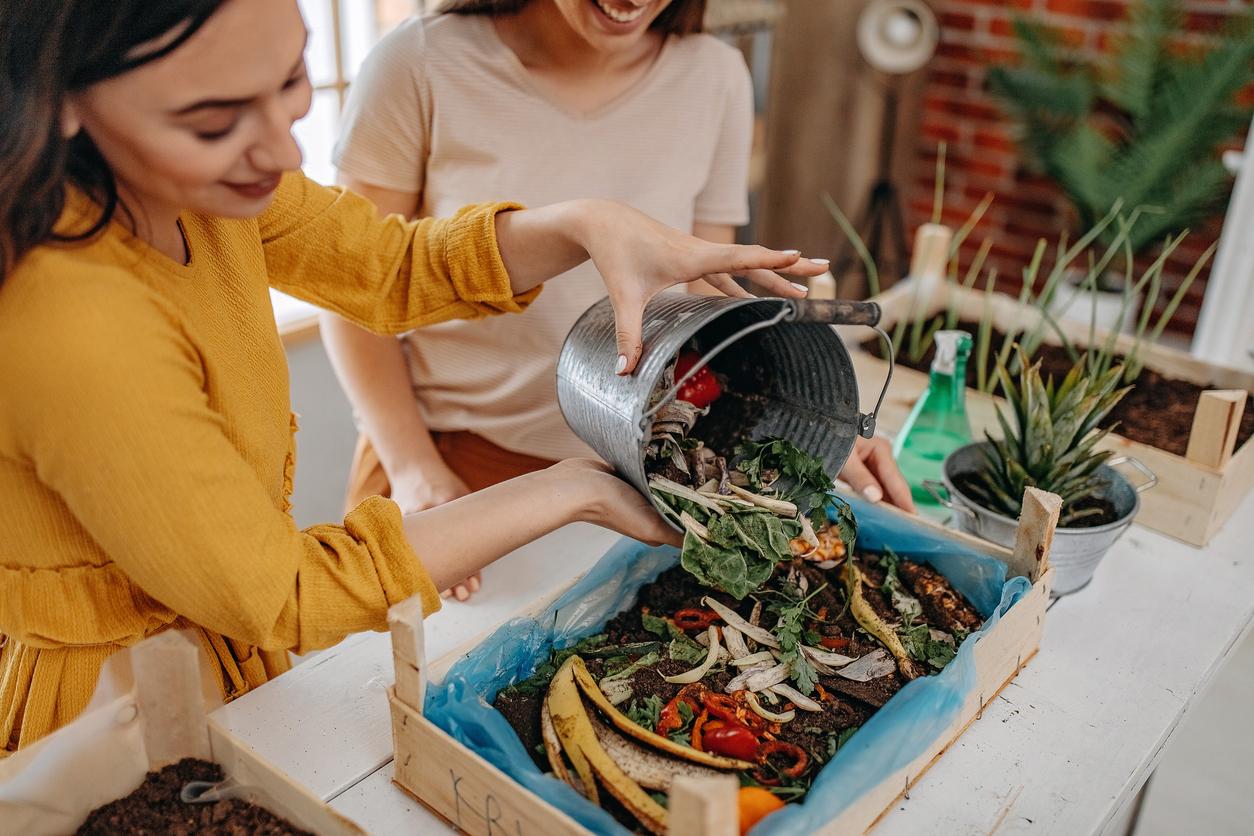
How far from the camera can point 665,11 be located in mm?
1583

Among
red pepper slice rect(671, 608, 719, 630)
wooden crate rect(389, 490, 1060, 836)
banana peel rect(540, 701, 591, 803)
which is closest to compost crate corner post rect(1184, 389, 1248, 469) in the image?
wooden crate rect(389, 490, 1060, 836)

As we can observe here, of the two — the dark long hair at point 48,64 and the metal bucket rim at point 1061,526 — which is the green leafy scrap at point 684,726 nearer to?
the metal bucket rim at point 1061,526

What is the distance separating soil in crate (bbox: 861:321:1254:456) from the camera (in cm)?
168

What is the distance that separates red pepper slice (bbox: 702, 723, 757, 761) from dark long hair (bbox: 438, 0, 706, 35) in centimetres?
105

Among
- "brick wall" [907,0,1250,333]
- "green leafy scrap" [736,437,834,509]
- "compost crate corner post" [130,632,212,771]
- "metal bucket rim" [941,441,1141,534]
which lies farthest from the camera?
"brick wall" [907,0,1250,333]

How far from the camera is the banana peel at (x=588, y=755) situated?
3.07 feet

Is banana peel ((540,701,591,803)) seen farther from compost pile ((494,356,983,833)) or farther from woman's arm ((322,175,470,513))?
woman's arm ((322,175,470,513))

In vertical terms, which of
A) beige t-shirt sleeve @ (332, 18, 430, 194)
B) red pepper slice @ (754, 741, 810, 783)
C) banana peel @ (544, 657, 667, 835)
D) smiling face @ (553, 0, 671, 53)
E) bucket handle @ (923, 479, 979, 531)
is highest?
smiling face @ (553, 0, 671, 53)

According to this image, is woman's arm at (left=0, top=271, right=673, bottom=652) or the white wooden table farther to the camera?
the white wooden table

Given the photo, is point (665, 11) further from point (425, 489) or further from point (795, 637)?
point (795, 637)

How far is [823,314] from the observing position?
1.04 meters

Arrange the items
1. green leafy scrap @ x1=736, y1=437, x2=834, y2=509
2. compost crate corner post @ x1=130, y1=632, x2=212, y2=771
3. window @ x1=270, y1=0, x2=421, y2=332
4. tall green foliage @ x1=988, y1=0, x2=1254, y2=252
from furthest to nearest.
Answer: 1. tall green foliage @ x1=988, y1=0, x2=1254, y2=252
2. window @ x1=270, y1=0, x2=421, y2=332
3. green leafy scrap @ x1=736, y1=437, x2=834, y2=509
4. compost crate corner post @ x1=130, y1=632, x2=212, y2=771

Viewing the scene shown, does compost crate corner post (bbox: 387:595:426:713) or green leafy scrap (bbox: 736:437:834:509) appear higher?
green leafy scrap (bbox: 736:437:834:509)

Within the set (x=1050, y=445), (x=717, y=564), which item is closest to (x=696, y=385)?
(x=717, y=564)
